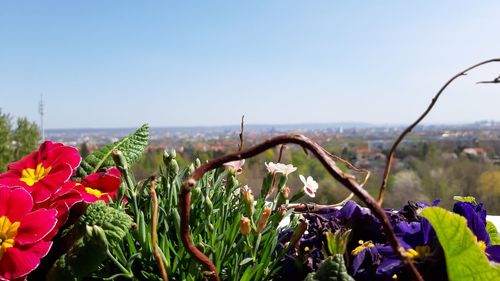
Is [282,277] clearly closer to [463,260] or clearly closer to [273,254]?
[273,254]

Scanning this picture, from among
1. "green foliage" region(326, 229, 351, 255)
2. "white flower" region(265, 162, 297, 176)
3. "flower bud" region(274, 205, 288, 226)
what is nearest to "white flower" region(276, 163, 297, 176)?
"white flower" region(265, 162, 297, 176)

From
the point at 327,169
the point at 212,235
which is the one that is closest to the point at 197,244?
the point at 212,235

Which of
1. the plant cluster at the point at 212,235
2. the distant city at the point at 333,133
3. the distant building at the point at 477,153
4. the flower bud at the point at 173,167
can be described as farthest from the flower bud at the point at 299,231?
the distant building at the point at 477,153

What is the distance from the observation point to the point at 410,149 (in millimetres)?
15555

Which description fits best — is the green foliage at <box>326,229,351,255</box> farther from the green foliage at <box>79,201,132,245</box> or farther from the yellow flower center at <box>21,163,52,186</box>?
the yellow flower center at <box>21,163,52,186</box>

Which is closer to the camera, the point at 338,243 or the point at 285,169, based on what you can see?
the point at 338,243

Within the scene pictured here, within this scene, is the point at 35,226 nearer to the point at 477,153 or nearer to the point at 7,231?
the point at 7,231

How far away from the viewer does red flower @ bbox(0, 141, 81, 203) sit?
24.1 inches

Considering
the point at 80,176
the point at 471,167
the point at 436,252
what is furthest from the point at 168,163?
the point at 471,167

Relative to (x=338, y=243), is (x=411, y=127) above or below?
above

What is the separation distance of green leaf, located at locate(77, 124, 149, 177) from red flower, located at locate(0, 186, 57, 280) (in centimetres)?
19

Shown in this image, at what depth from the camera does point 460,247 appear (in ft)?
1.37

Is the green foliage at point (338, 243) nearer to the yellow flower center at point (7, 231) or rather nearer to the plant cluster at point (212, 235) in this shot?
the plant cluster at point (212, 235)

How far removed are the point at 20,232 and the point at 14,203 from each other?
4 cm
